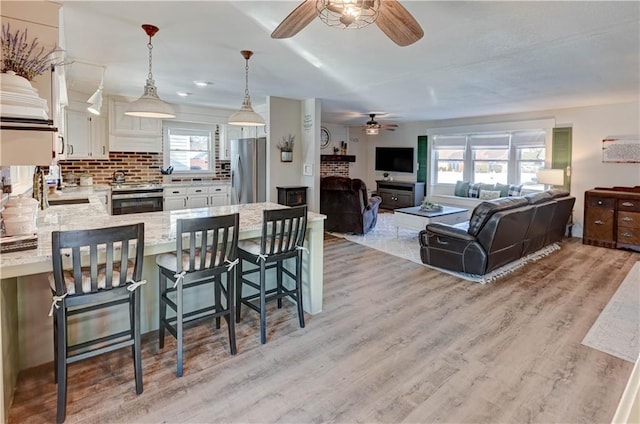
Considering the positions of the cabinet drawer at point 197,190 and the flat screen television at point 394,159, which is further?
the flat screen television at point 394,159

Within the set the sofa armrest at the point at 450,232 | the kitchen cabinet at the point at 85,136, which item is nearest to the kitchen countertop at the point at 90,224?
the sofa armrest at the point at 450,232

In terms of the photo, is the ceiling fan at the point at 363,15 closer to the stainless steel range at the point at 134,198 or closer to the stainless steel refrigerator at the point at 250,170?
the stainless steel refrigerator at the point at 250,170

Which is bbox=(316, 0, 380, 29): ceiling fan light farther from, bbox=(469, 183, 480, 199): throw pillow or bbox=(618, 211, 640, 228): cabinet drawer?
bbox=(469, 183, 480, 199): throw pillow

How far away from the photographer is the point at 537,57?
3.45 metres

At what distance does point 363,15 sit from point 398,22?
0.69 feet

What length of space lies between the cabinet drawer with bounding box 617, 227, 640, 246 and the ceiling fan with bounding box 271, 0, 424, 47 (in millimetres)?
5363

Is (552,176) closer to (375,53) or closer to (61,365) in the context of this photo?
(375,53)

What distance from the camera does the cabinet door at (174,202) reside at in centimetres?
604

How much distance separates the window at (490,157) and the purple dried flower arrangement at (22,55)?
750cm

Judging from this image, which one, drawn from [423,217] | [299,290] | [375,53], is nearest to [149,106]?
[299,290]

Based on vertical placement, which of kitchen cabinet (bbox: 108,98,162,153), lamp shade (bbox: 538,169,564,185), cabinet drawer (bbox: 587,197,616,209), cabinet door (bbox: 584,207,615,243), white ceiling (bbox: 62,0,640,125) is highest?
white ceiling (bbox: 62,0,640,125)

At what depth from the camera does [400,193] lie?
9336 millimetres

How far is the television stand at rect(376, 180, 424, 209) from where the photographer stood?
29.6ft

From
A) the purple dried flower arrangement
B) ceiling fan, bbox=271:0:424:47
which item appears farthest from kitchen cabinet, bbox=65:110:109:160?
ceiling fan, bbox=271:0:424:47
